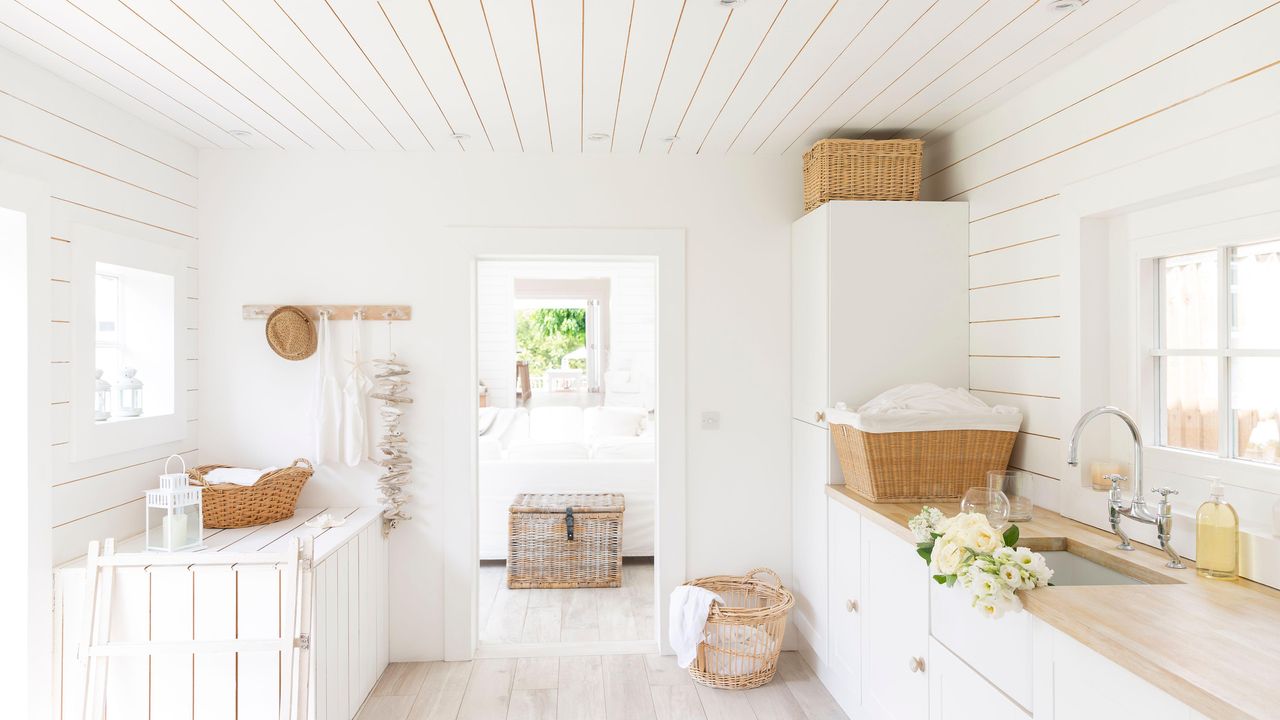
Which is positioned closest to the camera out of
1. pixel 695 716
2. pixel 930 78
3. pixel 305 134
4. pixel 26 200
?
pixel 26 200

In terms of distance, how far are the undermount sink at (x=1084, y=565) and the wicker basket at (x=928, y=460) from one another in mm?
513

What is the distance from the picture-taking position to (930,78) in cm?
243

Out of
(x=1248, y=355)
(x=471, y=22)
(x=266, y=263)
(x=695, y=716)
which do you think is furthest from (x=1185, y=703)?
(x=266, y=263)

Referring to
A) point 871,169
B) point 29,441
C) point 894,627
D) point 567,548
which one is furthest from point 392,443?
point 871,169

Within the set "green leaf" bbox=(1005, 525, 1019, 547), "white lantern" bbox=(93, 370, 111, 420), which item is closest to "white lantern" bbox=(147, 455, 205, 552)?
"white lantern" bbox=(93, 370, 111, 420)

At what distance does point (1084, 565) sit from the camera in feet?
6.75

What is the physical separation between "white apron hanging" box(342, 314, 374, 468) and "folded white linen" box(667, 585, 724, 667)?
5.19ft

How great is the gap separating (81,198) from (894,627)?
3158 mm

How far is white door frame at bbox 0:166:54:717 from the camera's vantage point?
7.22ft

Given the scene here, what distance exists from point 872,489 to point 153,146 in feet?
10.4

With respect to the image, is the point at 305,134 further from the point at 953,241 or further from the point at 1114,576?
the point at 1114,576

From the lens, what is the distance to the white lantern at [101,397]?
2.55 m

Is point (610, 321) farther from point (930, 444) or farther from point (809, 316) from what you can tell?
point (930, 444)

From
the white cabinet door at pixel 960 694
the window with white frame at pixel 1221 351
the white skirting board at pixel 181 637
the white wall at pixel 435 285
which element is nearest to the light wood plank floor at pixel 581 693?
the white wall at pixel 435 285
